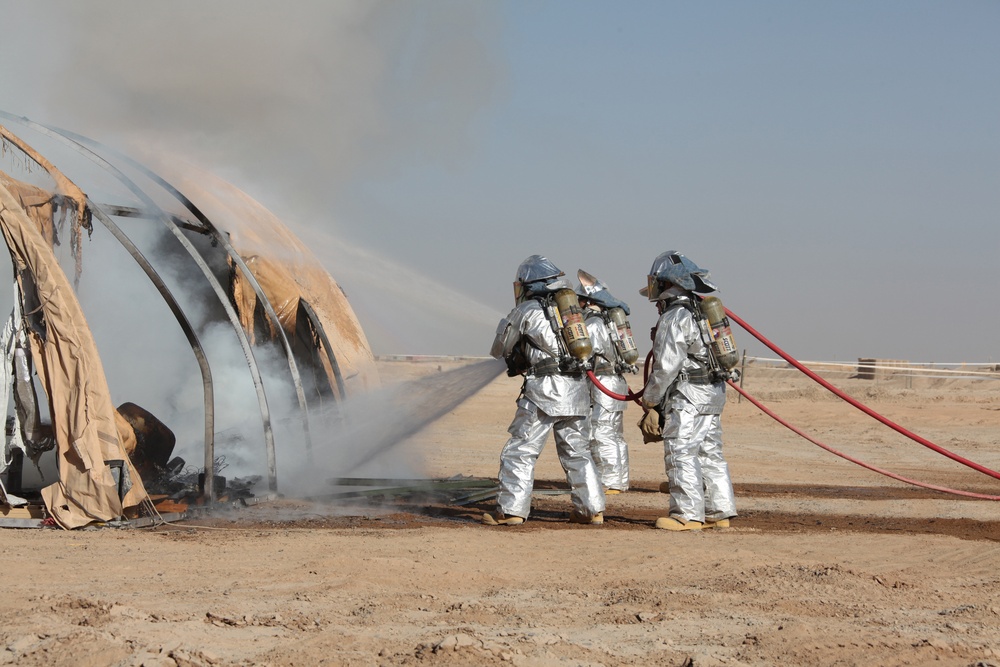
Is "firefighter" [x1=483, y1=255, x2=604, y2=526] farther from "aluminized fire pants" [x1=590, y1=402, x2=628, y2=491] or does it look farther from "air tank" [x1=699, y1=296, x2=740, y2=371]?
"aluminized fire pants" [x1=590, y1=402, x2=628, y2=491]

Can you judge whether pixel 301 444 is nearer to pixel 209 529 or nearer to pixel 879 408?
pixel 209 529

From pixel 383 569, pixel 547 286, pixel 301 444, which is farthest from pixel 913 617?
pixel 301 444

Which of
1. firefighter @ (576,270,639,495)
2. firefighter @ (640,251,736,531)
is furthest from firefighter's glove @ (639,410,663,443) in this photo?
firefighter @ (576,270,639,495)

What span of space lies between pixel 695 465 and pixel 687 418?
386 millimetres

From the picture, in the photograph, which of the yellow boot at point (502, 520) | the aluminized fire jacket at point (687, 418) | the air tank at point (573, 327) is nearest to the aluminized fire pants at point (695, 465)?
the aluminized fire jacket at point (687, 418)

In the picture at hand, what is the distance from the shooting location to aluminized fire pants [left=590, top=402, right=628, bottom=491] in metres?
10.5

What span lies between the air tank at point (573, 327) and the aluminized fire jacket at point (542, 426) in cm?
14

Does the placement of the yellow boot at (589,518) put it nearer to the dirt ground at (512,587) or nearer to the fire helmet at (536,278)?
the dirt ground at (512,587)

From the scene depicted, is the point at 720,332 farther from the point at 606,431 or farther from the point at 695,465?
the point at 606,431

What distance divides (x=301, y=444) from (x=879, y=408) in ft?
46.6

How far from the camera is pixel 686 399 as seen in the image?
7.93 meters

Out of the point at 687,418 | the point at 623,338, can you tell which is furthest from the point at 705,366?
the point at 623,338

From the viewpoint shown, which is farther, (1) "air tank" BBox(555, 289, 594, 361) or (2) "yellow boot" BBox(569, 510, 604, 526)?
(2) "yellow boot" BBox(569, 510, 604, 526)

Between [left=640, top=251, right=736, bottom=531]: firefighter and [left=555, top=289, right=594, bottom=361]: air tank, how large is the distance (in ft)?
1.91
